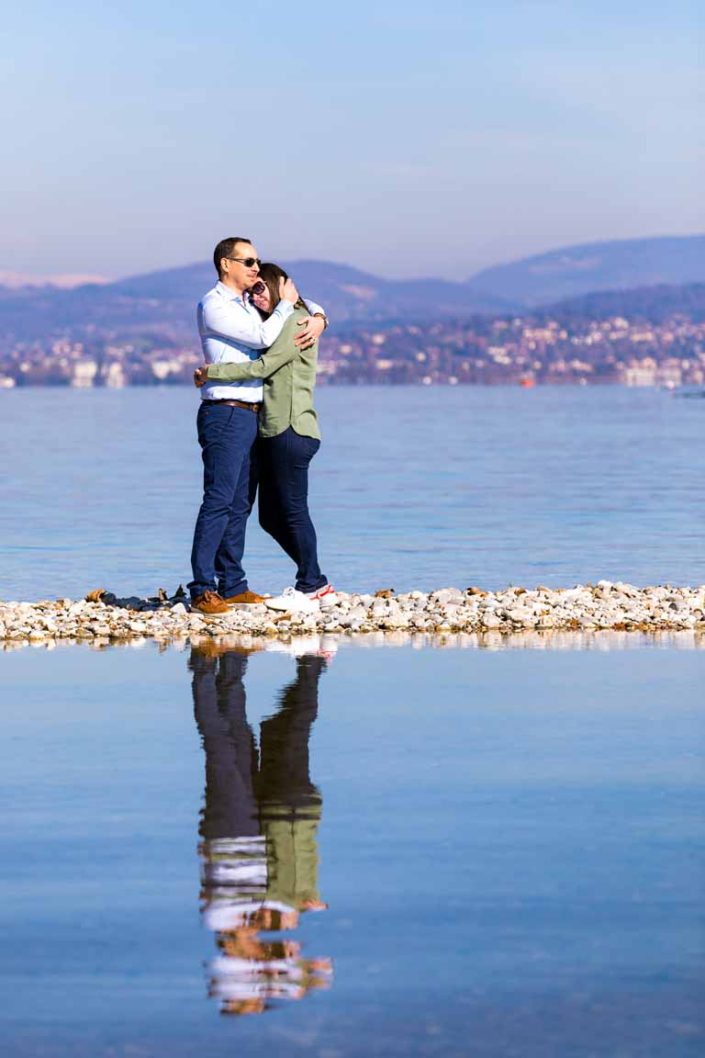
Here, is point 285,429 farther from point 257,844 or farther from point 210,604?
point 257,844

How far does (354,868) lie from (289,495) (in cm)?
684

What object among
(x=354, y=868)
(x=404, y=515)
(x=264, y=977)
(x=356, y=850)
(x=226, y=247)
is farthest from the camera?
(x=404, y=515)

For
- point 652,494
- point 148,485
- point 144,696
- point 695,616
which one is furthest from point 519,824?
point 148,485

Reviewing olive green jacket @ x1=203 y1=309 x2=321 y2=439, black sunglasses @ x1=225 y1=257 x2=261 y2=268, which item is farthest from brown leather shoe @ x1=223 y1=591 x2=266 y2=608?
black sunglasses @ x1=225 y1=257 x2=261 y2=268

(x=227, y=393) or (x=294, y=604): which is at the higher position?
(x=227, y=393)

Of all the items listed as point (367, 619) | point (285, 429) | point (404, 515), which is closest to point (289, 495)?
point (285, 429)

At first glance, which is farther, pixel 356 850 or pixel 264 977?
pixel 356 850

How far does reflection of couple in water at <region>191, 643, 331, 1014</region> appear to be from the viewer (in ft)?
15.9

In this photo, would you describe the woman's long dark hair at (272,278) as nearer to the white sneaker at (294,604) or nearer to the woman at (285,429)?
the woman at (285,429)

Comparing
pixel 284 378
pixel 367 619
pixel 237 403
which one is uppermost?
pixel 284 378

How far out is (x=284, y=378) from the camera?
12477 mm

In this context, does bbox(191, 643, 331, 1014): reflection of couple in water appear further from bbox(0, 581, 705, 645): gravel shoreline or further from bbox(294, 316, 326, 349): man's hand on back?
bbox(294, 316, 326, 349): man's hand on back

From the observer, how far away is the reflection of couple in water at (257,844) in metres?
4.85

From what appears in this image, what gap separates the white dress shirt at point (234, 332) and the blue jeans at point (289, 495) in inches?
13.9
